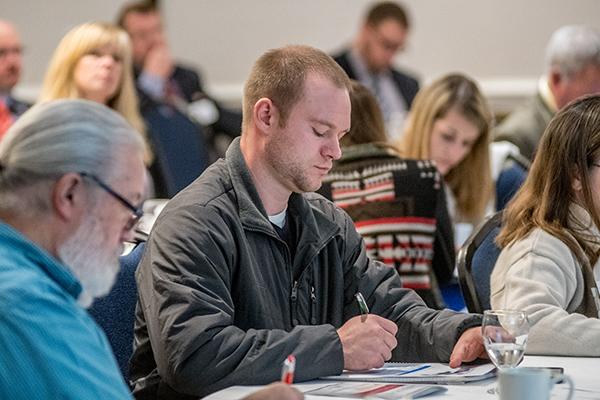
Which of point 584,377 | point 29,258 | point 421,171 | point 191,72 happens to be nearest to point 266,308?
point 584,377

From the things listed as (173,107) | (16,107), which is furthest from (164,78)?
(16,107)

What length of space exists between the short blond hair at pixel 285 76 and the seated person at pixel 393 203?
3.98 feet

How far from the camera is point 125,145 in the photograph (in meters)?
1.89

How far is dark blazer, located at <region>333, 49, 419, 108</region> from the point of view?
792 cm

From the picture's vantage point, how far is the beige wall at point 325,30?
26.8 ft

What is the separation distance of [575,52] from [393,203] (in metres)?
2.25

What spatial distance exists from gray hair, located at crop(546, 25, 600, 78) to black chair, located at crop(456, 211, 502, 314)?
273 cm

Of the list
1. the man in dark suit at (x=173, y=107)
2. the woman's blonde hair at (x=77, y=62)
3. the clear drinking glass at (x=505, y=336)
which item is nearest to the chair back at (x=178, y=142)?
the man in dark suit at (x=173, y=107)

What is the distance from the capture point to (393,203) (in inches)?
156

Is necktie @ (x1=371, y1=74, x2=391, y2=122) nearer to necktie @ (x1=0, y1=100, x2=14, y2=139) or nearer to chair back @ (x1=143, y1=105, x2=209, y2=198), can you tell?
chair back @ (x1=143, y1=105, x2=209, y2=198)

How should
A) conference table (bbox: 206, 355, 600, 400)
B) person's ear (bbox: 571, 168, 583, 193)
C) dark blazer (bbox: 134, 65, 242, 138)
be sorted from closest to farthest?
conference table (bbox: 206, 355, 600, 400)
person's ear (bbox: 571, 168, 583, 193)
dark blazer (bbox: 134, 65, 242, 138)

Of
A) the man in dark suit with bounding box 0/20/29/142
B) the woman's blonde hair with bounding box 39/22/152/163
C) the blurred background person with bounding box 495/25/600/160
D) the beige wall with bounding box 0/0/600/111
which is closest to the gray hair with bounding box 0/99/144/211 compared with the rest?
the woman's blonde hair with bounding box 39/22/152/163

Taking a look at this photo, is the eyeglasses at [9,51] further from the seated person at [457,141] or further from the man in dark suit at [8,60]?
the seated person at [457,141]

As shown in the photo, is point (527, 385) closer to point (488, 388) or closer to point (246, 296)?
point (488, 388)
